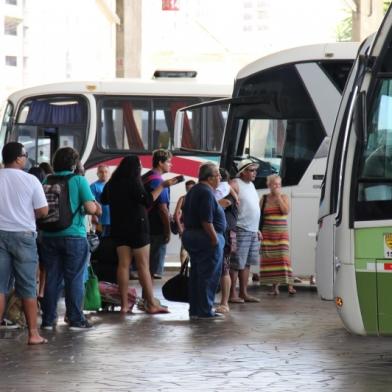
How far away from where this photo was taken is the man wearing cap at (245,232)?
17.9 meters

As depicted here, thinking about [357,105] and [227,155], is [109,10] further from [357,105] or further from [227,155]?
[357,105]

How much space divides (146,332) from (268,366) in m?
2.92

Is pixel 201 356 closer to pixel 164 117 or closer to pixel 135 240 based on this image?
pixel 135 240

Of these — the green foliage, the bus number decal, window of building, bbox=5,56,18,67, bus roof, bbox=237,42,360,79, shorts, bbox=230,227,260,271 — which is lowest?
shorts, bbox=230,227,260,271

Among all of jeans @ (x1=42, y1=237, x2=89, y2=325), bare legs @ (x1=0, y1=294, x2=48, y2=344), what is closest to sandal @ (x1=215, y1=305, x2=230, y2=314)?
jeans @ (x1=42, y1=237, x2=89, y2=325)

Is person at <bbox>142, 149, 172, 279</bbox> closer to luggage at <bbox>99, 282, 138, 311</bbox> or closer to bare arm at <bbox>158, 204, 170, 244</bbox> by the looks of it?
bare arm at <bbox>158, 204, 170, 244</bbox>

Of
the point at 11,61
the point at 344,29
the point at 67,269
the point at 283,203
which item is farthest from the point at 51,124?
the point at 344,29

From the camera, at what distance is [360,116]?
10586 millimetres

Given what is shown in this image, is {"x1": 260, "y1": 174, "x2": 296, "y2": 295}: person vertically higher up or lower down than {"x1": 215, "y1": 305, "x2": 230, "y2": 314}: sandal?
higher up

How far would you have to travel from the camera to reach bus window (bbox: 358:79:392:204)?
10.8 meters

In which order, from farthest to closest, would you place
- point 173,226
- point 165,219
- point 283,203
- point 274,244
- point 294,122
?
point 173,226 < point 294,122 < point 274,244 < point 283,203 < point 165,219

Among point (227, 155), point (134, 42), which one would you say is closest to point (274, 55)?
point (227, 155)

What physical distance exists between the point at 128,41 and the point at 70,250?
19.7 m

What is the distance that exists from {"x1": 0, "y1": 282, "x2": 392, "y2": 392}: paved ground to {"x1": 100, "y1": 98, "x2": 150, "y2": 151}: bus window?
9655mm
